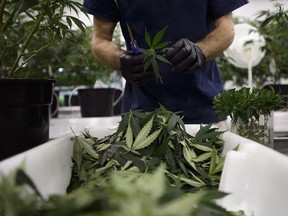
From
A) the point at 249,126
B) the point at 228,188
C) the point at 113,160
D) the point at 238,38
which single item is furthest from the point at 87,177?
the point at 238,38

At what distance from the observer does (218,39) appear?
0.89m

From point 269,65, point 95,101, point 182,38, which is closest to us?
point 182,38

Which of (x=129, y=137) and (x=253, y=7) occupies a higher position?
(x=253, y=7)

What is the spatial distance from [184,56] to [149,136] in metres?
0.36

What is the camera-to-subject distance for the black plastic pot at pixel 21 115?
49 cm

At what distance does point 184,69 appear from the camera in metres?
0.77

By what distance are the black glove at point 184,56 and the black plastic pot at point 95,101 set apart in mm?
1107

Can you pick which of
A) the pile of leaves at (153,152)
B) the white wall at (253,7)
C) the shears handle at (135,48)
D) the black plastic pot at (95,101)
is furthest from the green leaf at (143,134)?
the white wall at (253,7)

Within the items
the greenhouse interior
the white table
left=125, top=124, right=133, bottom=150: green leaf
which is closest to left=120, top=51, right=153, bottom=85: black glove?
the greenhouse interior

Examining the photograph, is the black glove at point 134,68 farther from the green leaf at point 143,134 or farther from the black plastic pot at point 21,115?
the green leaf at point 143,134

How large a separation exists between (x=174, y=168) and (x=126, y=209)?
0.79ft

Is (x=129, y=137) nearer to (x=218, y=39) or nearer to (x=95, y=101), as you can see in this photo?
(x=218, y=39)

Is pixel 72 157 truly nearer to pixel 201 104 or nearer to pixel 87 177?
pixel 87 177

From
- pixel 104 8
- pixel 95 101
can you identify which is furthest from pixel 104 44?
pixel 95 101
